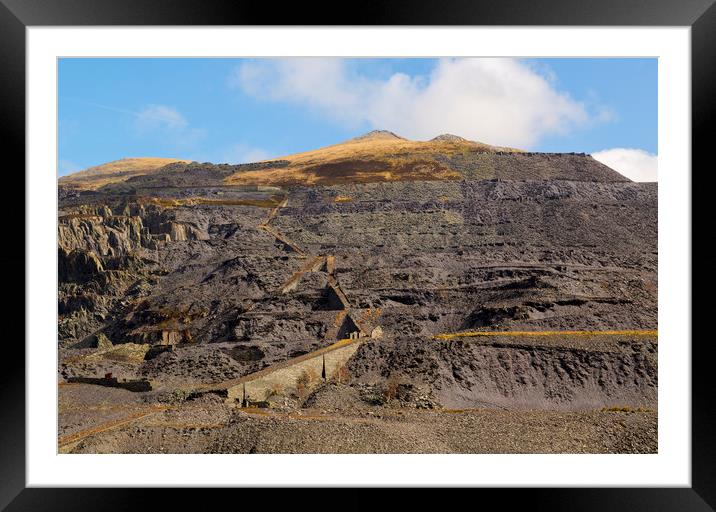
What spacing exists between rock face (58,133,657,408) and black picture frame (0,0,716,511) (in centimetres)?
1223

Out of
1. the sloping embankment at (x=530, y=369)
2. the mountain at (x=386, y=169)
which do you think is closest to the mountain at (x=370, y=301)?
the sloping embankment at (x=530, y=369)

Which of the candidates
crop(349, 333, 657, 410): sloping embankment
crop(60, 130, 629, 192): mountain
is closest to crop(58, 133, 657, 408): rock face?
crop(349, 333, 657, 410): sloping embankment

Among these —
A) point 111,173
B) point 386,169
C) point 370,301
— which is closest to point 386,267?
point 370,301

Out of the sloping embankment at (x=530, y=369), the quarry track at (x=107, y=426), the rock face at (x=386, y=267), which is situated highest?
the rock face at (x=386, y=267)

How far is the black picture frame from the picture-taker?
711 cm

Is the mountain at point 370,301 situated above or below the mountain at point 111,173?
below

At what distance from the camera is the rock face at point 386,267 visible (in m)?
21.1

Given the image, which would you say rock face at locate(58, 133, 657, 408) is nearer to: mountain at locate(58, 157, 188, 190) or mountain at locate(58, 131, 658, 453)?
mountain at locate(58, 131, 658, 453)

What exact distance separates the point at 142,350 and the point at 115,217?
1663 centimetres
